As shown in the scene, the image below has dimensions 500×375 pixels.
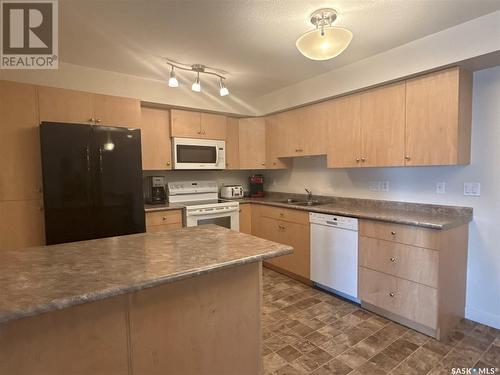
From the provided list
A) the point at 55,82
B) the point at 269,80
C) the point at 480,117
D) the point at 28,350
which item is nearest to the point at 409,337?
the point at 480,117

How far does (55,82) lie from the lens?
2.62 meters

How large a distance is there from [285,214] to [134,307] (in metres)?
2.43

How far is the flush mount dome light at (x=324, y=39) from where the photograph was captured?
65.8 inches

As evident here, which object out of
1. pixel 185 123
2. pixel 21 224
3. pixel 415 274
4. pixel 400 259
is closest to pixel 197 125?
pixel 185 123

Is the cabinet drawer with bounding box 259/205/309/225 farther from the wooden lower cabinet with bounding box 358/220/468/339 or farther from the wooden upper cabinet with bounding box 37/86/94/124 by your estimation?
the wooden upper cabinet with bounding box 37/86/94/124

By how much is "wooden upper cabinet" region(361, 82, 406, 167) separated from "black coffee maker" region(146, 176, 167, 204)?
2518 millimetres

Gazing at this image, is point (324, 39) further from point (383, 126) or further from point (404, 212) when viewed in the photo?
point (404, 212)

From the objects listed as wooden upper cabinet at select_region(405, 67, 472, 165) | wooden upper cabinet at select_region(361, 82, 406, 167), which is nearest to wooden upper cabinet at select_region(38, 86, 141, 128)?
wooden upper cabinet at select_region(361, 82, 406, 167)

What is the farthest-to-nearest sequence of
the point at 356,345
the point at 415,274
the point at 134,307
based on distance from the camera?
the point at 415,274 → the point at 356,345 → the point at 134,307

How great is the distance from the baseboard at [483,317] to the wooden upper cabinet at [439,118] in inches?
51.4

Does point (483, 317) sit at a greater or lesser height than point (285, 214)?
lesser

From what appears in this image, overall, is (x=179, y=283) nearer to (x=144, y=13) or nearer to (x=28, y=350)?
(x=28, y=350)

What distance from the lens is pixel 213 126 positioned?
3.80 meters

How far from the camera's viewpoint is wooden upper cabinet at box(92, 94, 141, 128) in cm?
271
